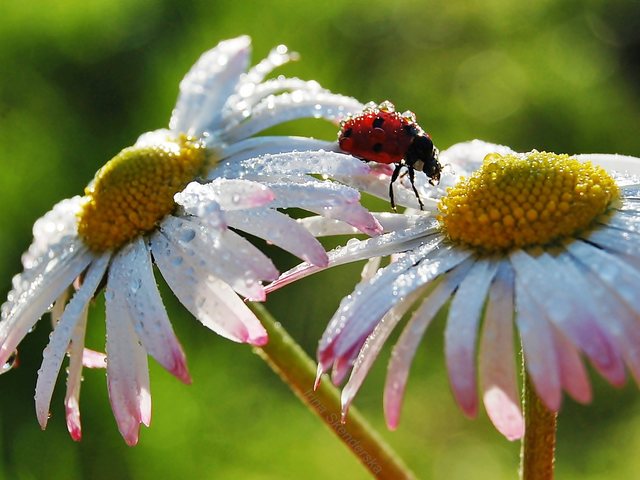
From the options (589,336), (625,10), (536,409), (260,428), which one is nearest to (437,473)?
(260,428)

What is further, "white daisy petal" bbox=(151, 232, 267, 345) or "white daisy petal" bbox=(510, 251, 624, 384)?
"white daisy petal" bbox=(151, 232, 267, 345)

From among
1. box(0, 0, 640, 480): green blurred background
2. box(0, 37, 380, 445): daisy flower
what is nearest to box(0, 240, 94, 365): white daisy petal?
box(0, 37, 380, 445): daisy flower

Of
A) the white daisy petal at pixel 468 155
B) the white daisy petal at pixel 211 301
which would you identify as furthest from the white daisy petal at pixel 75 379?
the white daisy petal at pixel 468 155

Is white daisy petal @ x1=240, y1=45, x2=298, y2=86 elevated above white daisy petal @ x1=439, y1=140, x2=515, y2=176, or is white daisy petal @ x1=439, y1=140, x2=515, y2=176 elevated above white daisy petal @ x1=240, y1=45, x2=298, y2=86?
white daisy petal @ x1=240, y1=45, x2=298, y2=86

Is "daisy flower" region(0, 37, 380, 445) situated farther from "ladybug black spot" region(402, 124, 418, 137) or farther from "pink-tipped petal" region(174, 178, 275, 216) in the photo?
"ladybug black spot" region(402, 124, 418, 137)

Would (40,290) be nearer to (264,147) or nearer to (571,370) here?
(264,147)

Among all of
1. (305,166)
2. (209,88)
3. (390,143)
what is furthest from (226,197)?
(209,88)

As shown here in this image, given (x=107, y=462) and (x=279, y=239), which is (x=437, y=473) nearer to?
(x=107, y=462)

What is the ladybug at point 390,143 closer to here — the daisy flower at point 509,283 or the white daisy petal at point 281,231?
the daisy flower at point 509,283
